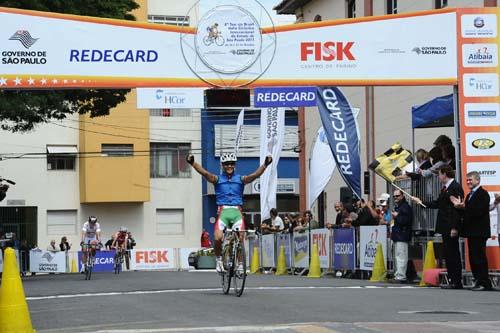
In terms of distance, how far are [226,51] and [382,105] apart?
16.4 m

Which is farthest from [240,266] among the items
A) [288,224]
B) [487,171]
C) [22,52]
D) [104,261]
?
[104,261]

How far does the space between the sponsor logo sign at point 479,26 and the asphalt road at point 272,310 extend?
4.88 m

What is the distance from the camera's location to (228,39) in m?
18.8

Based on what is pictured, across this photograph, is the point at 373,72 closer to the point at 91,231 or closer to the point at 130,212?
the point at 91,231

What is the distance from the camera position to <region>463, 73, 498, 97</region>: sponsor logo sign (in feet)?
60.6

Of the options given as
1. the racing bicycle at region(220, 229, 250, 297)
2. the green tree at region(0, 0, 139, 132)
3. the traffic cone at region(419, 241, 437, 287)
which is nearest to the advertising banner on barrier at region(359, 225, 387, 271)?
the traffic cone at region(419, 241, 437, 287)

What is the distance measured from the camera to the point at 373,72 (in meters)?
19.0

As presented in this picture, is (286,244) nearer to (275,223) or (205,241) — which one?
(275,223)

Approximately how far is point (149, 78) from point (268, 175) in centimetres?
1351

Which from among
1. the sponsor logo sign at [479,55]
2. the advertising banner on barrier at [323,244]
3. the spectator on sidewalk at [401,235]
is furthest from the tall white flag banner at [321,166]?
the sponsor logo sign at [479,55]

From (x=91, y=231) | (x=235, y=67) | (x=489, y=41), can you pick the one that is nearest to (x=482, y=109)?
(x=489, y=41)

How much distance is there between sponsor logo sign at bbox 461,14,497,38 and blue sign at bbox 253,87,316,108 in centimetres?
300

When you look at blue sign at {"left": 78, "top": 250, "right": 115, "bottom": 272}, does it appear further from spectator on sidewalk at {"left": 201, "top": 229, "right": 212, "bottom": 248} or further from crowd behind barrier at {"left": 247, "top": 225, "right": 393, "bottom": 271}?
crowd behind barrier at {"left": 247, "top": 225, "right": 393, "bottom": 271}

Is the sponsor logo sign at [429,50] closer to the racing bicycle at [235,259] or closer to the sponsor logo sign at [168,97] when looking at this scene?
the sponsor logo sign at [168,97]
